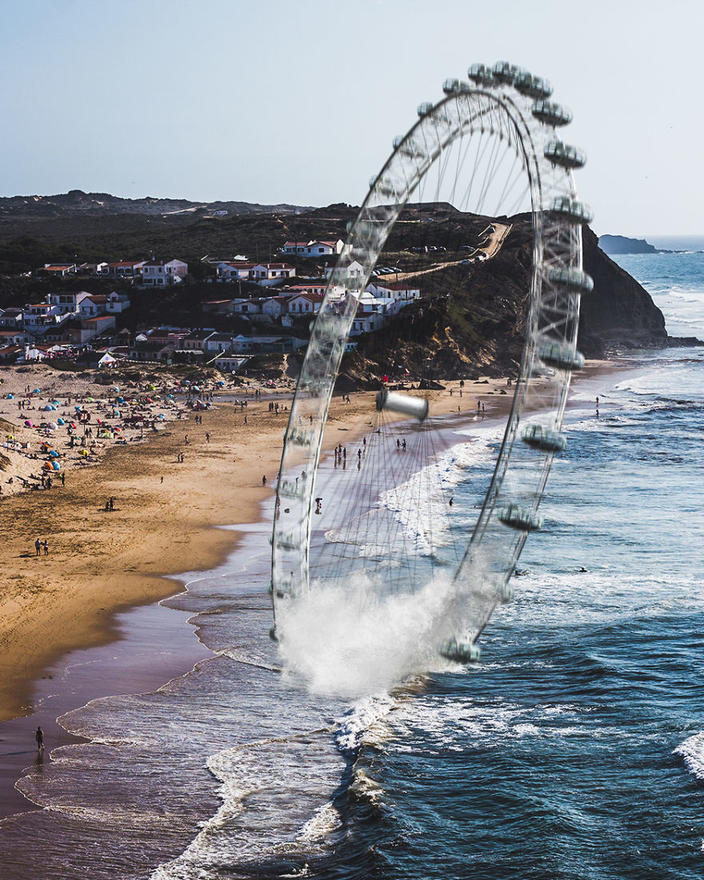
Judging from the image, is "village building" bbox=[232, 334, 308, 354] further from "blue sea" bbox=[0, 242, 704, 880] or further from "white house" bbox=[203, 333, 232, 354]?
"blue sea" bbox=[0, 242, 704, 880]

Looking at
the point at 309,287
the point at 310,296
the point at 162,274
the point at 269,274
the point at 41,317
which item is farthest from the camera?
the point at 162,274

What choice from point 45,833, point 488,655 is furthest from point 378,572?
point 45,833

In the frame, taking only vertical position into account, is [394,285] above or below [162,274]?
below

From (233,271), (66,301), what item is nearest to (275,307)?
(233,271)

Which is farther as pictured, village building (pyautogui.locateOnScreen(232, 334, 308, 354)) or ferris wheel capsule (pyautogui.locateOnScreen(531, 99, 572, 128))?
village building (pyautogui.locateOnScreen(232, 334, 308, 354))

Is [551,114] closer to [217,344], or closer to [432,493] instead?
[432,493]

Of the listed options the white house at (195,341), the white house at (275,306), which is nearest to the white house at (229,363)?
the white house at (195,341)

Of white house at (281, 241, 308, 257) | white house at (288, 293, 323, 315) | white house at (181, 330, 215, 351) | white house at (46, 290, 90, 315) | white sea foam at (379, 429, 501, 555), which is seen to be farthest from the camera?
white house at (281, 241, 308, 257)

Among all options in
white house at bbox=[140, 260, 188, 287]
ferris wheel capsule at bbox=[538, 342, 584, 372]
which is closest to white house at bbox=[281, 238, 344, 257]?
white house at bbox=[140, 260, 188, 287]
